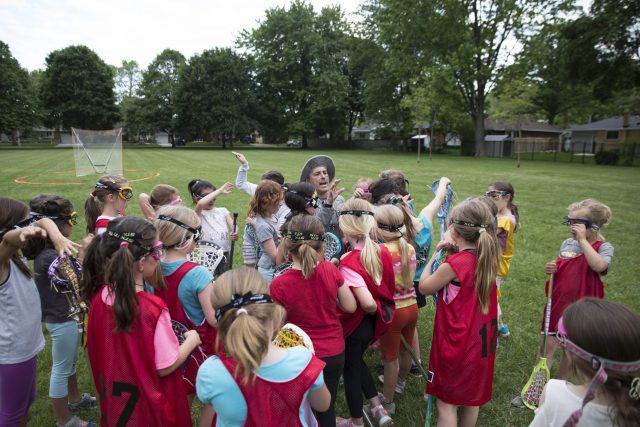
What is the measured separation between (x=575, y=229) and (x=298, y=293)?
246cm

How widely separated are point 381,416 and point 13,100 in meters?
63.3

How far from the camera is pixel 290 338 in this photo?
2.16 m

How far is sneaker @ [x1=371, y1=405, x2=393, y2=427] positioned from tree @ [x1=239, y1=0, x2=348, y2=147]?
51.6 meters

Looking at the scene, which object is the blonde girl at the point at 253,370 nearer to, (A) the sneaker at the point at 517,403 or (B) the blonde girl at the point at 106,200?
(B) the blonde girl at the point at 106,200

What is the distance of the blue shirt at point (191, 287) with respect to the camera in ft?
8.45

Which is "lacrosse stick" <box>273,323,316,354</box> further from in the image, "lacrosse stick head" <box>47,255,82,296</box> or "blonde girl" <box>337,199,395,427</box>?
"lacrosse stick head" <box>47,255,82,296</box>

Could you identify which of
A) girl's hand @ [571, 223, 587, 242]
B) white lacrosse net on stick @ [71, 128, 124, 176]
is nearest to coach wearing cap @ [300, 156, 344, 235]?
girl's hand @ [571, 223, 587, 242]

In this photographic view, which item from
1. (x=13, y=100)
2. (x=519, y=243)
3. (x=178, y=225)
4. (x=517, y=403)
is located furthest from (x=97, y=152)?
(x=13, y=100)

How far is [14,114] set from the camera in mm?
49125

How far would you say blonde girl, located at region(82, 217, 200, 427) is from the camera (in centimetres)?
203

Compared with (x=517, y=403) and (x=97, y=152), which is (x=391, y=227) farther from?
(x=97, y=152)

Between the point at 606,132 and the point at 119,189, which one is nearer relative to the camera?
the point at 119,189

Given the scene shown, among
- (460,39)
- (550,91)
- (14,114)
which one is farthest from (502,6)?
(14,114)

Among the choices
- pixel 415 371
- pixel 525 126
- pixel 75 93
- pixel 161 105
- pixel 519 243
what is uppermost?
pixel 75 93
